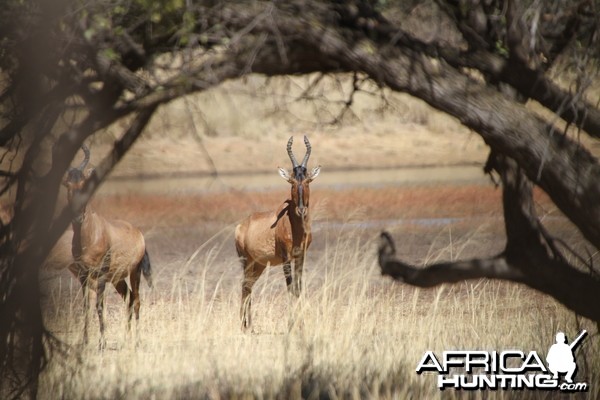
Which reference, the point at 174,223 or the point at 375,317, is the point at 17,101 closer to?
the point at 375,317

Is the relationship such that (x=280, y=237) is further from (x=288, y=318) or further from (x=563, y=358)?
(x=563, y=358)

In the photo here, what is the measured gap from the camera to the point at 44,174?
583cm

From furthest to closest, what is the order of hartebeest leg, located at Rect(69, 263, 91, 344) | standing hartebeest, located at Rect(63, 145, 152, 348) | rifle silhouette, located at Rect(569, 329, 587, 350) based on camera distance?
standing hartebeest, located at Rect(63, 145, 152, 348) → hartebeest leg, located at Rect(69, 263, 91, 344) → rifle silhouette, located at Rect(569, 329, 587, 350)

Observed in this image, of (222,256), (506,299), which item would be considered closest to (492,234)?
(222,256)

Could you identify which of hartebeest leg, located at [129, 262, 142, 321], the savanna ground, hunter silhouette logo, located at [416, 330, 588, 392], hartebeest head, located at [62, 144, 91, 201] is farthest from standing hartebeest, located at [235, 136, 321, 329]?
hunter silhouette logo, located at [416, 330, 588, 392]

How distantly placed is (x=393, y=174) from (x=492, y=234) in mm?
7913

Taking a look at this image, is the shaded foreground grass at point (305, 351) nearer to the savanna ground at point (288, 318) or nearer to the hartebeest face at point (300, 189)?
the savanna ground at point (288, 318)

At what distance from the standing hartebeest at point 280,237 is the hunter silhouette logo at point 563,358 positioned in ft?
12.2

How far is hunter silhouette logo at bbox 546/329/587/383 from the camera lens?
6.39 m

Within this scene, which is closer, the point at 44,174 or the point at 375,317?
the point at 44,174

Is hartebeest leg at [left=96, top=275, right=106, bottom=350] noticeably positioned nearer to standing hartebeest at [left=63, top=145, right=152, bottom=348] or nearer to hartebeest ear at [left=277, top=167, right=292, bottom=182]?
standing hartebeest at [left=63, top=145, right=152, bottom=348]

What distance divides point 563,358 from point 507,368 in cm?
42

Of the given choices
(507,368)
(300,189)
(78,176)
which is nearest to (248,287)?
(300,189)

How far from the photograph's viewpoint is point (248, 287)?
33.4ft
